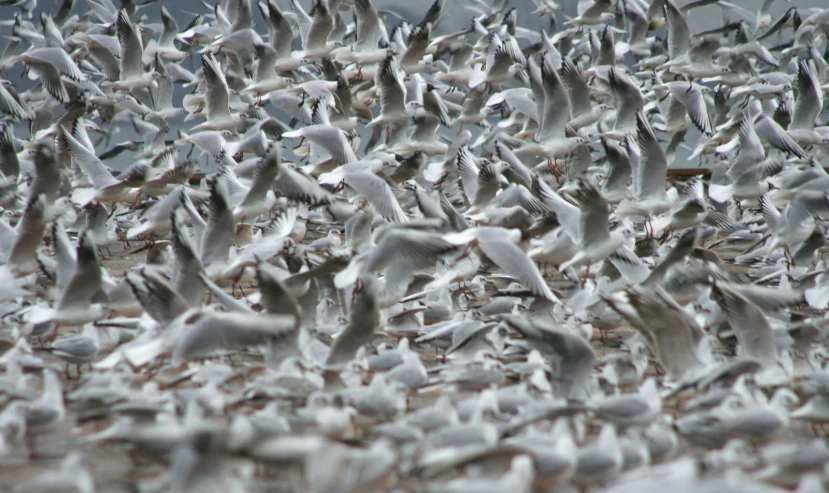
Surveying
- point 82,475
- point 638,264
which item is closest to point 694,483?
point 82,475

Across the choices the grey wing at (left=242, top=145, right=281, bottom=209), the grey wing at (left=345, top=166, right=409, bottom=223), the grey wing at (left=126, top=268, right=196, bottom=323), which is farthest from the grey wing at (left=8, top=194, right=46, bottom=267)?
the grey wing at (left=345, top=166, right=409, bottom=223)

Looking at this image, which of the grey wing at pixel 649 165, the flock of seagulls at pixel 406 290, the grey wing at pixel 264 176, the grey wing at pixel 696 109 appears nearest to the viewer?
the flock of seagulls at pixel 406 290

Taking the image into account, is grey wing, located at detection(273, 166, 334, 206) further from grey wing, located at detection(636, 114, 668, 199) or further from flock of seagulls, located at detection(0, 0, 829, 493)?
grey wing, located at detection(636, 114, 668, 199)

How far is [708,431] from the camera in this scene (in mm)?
4957

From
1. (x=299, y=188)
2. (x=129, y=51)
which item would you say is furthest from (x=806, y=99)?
(x=129, y=51)

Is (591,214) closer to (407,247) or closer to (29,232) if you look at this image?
(407,247)

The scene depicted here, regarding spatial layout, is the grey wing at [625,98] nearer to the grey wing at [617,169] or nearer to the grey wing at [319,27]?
the grey wing at [617,169]

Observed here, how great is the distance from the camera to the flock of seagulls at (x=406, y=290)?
4.45 metres

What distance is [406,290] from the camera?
25.1 feet

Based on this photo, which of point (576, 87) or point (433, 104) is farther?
point (433, 104)

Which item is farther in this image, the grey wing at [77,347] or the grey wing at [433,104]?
→ the grey wing at [433,104]

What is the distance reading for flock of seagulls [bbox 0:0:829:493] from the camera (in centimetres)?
445

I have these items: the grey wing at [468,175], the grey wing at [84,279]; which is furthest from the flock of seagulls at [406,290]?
the grey wing at [468,175]

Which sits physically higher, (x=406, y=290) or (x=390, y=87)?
(x=406, y=290)
